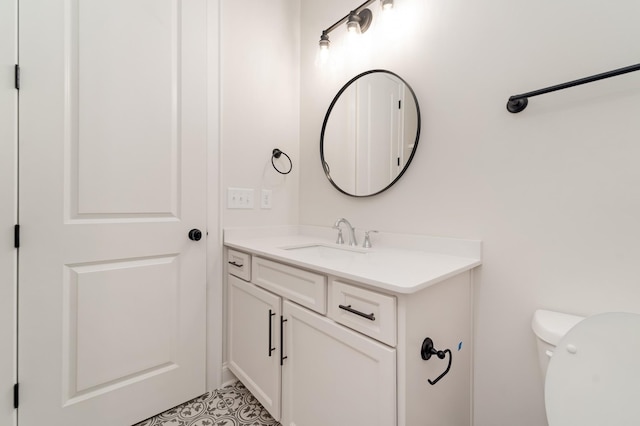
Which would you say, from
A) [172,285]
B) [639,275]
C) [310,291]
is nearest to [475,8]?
[639,275]

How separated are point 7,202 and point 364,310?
1.34 m

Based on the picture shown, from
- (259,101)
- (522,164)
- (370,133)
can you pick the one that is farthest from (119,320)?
(522,164)

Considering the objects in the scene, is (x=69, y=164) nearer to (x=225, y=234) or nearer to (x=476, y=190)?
(x=225, y=234)

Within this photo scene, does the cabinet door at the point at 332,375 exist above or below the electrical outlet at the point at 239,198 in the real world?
below

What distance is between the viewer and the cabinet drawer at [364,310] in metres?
0.74

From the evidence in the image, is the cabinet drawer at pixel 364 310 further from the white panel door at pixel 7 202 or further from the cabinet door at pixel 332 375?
the white panel door at pixel 7 202

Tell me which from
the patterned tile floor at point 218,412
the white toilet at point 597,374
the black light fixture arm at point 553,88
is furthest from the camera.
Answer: the patterned tile floor at point 218,412

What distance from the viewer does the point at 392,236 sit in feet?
4.34

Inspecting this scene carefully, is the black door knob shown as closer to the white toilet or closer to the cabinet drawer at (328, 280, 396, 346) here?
the cabinet drawer at (328, 280, 396, 346)

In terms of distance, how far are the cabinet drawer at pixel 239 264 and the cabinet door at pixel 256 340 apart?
0.04m

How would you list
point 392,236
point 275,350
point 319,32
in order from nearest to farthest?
point 275,350, point 392,236, point 319,32

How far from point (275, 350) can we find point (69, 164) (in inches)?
45.2

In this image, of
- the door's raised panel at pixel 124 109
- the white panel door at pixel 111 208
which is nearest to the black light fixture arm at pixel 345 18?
the white panel door at pixel 111 208

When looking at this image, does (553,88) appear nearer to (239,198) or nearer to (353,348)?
(353,348)
